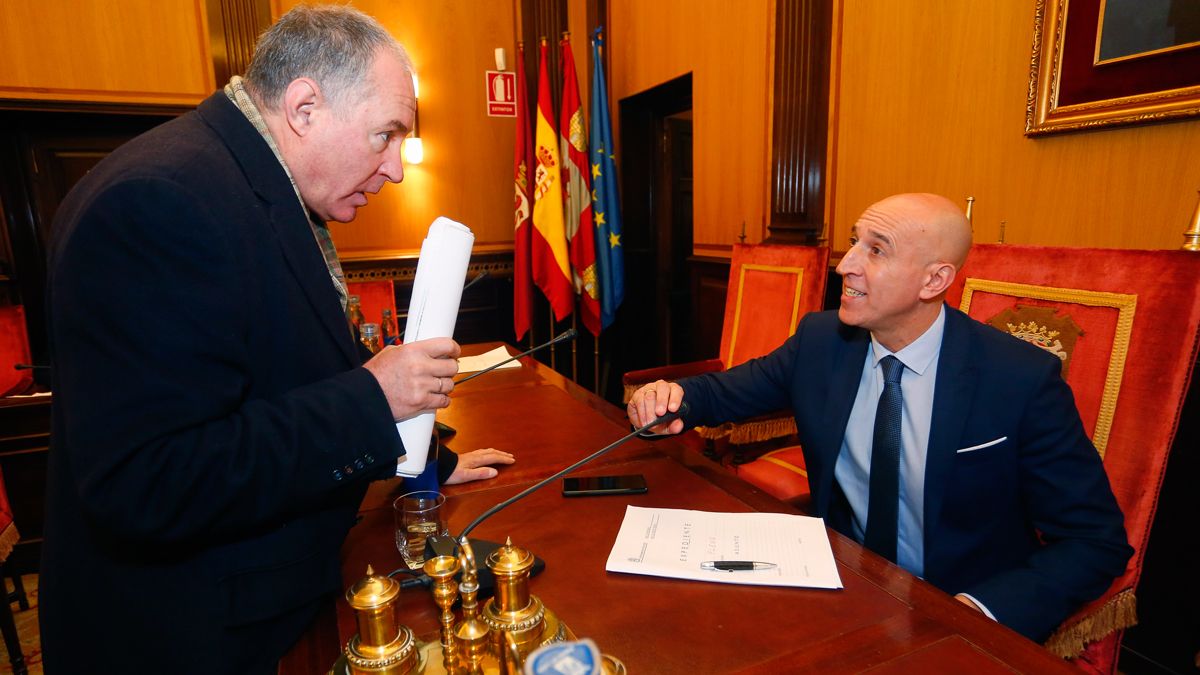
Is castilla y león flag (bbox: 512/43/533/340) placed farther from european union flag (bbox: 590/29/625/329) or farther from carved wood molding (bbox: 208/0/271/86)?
carved wood molding (bbox: 208/0/271/86)

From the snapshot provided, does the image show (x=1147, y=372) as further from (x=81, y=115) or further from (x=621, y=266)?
(x=81, y=115)

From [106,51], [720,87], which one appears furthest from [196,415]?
[106,51]

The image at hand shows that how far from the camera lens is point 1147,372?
1.24m

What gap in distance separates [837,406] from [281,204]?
121 cm

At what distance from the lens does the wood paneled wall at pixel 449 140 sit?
429 centimetres

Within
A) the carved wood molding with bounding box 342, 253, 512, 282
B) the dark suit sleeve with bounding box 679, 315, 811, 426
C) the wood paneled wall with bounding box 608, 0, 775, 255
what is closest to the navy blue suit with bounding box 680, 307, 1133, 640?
the dark suit sleeve with bounding box 679, 315, 811, 426

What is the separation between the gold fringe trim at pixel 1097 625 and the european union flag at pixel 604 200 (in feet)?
Result: 11.0

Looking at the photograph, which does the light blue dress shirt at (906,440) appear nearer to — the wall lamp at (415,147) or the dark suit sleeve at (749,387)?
the dark suit sleeve at (749,387)

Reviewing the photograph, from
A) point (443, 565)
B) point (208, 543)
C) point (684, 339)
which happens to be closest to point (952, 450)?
point (443, 565)

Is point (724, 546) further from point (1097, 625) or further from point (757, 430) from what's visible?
point (757, 430)

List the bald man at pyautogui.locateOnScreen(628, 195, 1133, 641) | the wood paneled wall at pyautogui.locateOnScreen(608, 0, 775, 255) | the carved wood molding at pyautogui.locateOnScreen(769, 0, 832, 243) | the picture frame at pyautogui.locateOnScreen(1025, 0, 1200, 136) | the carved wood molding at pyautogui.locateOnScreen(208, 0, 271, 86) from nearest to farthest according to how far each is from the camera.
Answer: the bald man at pyautogui.locateOnScreen(628, 195, 1133, 641) → the picture frame at pyautogui.locateOnScreen(1025, 0, 1200, 136) → the carved wood molding at pyautogui.locateOnScreen(769, 0, 832, 243) → the wood paneled wall at pyautogui.locateOnScreen(608, 0, 775, 255) → the carved wood molding at pyautogui.locateOnScreen(208, 0, 271, 86)

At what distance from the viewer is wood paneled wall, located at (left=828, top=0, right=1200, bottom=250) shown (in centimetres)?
187

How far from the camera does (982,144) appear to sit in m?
2.31

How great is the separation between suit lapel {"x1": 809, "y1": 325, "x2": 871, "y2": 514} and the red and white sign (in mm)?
3577
